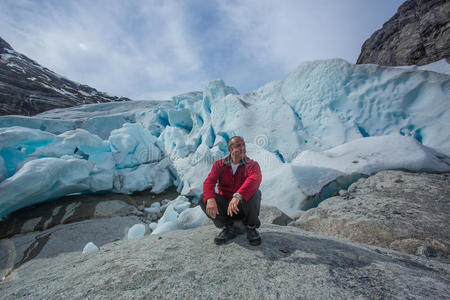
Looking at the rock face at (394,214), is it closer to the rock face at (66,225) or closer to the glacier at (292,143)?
the glacier at (292,143)

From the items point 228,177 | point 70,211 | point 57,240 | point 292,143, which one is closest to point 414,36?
point 292,143

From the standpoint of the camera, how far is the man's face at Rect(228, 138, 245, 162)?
4.73 feet

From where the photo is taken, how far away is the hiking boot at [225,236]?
4.61ft

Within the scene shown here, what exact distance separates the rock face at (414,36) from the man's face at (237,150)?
9.54 m

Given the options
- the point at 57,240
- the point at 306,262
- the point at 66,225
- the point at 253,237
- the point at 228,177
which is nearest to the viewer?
the point at 306,262

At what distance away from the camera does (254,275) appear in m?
0.99

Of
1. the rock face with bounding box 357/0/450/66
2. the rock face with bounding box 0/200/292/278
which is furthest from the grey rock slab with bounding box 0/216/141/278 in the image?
the rock face with bounding box 357/0/450/66

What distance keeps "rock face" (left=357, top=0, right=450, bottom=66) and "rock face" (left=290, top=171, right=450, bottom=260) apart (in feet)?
23.7

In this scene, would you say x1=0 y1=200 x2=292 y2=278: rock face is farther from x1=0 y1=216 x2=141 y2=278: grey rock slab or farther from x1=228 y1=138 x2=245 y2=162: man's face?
x1=228 y1=138 x2=245 y2=162: man's face

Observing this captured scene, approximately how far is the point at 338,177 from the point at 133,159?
8.21m

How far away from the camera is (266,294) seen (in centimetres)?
84

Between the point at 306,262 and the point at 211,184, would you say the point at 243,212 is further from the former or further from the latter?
the point at 306,262

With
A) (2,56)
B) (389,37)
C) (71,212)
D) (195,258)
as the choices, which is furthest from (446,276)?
(2,56)

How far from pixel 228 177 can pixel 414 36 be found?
1449cm
